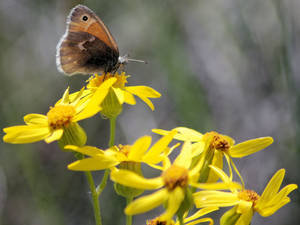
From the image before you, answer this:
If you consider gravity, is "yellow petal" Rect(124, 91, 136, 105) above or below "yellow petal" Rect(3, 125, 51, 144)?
above

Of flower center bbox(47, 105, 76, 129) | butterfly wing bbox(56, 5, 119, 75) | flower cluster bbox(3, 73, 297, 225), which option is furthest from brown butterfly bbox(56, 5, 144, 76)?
flower center bbox(47, 105, 76, 129)

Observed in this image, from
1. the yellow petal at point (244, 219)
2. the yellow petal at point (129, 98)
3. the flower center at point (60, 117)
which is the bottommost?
the yellow petal at point (244, 219)

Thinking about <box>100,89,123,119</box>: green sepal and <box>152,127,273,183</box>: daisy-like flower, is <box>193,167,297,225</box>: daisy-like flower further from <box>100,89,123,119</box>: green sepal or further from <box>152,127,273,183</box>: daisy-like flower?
<box>100,89,123,119</box>: green sepal

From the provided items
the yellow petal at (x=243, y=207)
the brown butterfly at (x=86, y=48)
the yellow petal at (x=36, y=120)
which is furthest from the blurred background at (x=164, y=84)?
the yellow petal at (x=243, y=207)

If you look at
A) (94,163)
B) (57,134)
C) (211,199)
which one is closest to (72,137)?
(57,134)

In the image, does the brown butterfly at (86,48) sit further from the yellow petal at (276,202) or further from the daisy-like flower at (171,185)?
the yellow petal at (276,202)

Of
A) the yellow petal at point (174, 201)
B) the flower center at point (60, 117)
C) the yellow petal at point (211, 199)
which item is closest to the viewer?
the yellow petal at point (174, 201)

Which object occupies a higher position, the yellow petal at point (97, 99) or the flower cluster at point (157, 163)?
the yellow petal at point (97, 99)

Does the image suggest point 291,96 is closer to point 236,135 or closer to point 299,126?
point 299,126

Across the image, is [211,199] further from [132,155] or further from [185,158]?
[132,155]
